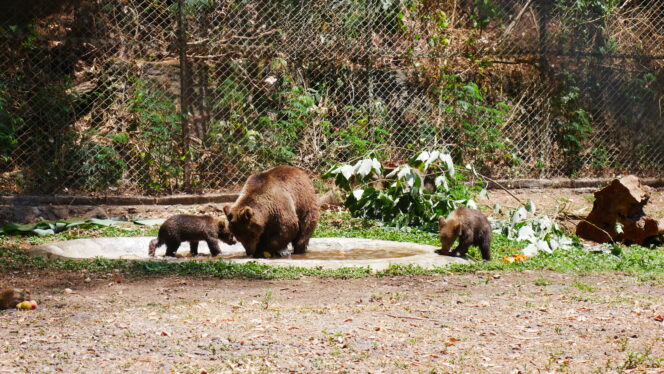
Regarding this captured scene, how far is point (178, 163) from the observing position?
12852 millimetres

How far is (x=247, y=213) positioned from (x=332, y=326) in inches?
130

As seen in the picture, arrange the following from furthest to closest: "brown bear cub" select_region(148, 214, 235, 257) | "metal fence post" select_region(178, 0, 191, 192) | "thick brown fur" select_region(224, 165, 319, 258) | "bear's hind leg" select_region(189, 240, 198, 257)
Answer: "metal fence post" select_region(178, 0, 191, 192) < "bear's hind leg" select_region(189, 240, 198, 257) < "brown bear cub" select_region(148, 214, 235, 257) < "thick brown fur" select_region(224, 165, 319, 258)

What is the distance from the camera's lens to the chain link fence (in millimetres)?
12633

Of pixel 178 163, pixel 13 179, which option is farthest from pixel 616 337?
pixel 13 179

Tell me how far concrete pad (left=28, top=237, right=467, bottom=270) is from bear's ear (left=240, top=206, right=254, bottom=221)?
18.9 inches

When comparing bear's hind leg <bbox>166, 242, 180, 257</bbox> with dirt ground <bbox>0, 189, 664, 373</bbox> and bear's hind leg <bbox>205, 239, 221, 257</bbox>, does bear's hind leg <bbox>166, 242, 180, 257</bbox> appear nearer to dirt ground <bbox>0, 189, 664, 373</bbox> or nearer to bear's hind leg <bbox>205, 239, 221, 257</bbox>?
bear's hind leg <bbox>205, 239, 221, 257</bbox>

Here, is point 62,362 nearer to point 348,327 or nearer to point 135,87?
point 348,327

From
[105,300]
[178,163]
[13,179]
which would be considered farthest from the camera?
[178,163]

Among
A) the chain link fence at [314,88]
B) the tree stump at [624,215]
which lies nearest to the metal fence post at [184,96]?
the chain link fence at [314,88]

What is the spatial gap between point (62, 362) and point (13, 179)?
8489mm

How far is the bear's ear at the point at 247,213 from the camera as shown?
835 centimetres

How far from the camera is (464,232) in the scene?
27.7 feet

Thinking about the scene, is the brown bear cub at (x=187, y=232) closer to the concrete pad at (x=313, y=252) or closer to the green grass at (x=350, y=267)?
the concrete pad at (x=313, y=252)

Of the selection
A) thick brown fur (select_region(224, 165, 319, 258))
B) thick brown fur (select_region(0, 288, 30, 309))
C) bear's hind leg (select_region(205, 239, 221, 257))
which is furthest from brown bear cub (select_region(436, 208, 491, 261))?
thick brown fur (select_region(0, 288, 30, 309))
